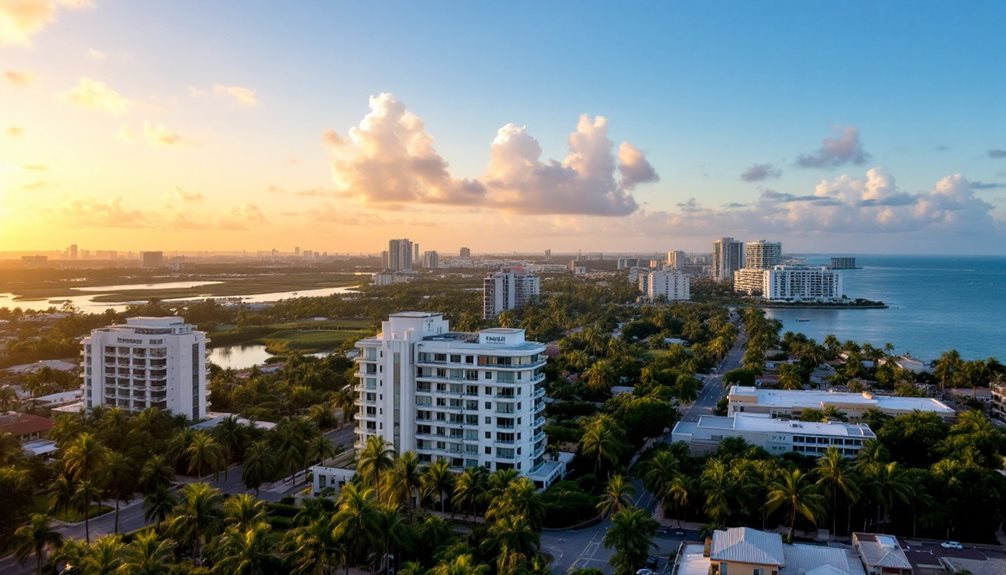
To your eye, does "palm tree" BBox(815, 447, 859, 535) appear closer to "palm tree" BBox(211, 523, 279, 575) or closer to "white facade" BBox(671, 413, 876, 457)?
"white facade" BBox(671, 413, 876, 457)

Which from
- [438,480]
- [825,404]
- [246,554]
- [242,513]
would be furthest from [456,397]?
[825,404]

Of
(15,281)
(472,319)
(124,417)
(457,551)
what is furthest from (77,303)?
(457,551)

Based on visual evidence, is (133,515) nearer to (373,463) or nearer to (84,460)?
(84,460)

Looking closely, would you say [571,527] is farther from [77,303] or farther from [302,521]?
[77,303]

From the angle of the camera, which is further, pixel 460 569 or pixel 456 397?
pixel 456 397

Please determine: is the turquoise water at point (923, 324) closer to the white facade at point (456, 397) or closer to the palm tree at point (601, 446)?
the palm tree at point (601, 446)
